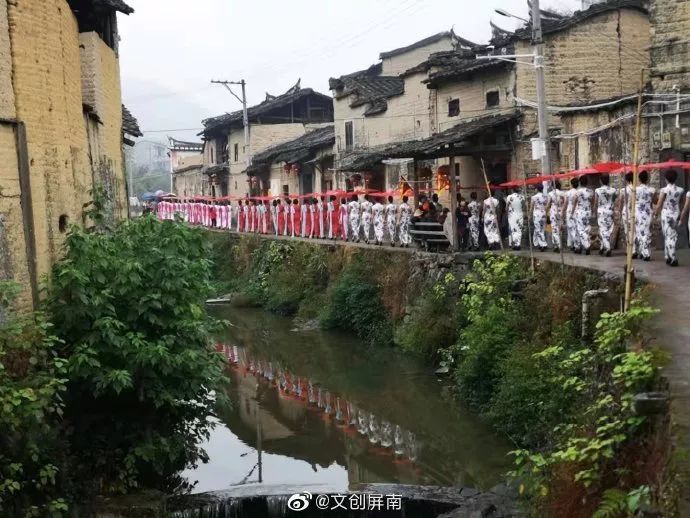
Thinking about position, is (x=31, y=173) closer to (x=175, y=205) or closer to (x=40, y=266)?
(x=40, y=266)

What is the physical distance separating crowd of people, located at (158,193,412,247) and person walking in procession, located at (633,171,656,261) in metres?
7.49

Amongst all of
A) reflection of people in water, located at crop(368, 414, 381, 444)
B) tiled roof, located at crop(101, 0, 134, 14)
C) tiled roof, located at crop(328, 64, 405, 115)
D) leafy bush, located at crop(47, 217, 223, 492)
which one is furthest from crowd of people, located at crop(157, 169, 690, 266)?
tiled roof, located at crop(101, 0, 134, 14)

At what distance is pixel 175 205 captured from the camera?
41.8 meters

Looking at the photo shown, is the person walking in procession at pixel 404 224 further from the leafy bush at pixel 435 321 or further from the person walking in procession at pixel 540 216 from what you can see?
the person walking in procession at pixel 540 216

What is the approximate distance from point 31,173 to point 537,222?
33.0ft

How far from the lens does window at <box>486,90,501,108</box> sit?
73.2 ft

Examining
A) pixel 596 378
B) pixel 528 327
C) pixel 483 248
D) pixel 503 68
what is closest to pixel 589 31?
pixel 503 68

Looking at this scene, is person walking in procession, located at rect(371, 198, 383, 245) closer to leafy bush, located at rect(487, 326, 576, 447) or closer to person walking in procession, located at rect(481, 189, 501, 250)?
person walking in procession, located at rect(481, 189, 501, 250)

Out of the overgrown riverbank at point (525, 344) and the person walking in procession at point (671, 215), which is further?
the person walking in procession at point (671, 215)

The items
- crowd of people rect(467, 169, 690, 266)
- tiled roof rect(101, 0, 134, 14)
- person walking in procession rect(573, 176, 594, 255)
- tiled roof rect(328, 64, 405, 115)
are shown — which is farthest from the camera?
tiled roof rect(328, 64, 405, 115)

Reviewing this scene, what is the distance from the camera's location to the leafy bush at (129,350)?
29.1ft

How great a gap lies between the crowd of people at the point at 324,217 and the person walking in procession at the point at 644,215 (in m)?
7.49

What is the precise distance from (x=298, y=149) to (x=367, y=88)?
4.95m

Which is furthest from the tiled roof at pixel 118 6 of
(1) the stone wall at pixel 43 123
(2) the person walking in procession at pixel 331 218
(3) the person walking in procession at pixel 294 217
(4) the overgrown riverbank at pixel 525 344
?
(3) the person walking in procession at pixel 294 217
